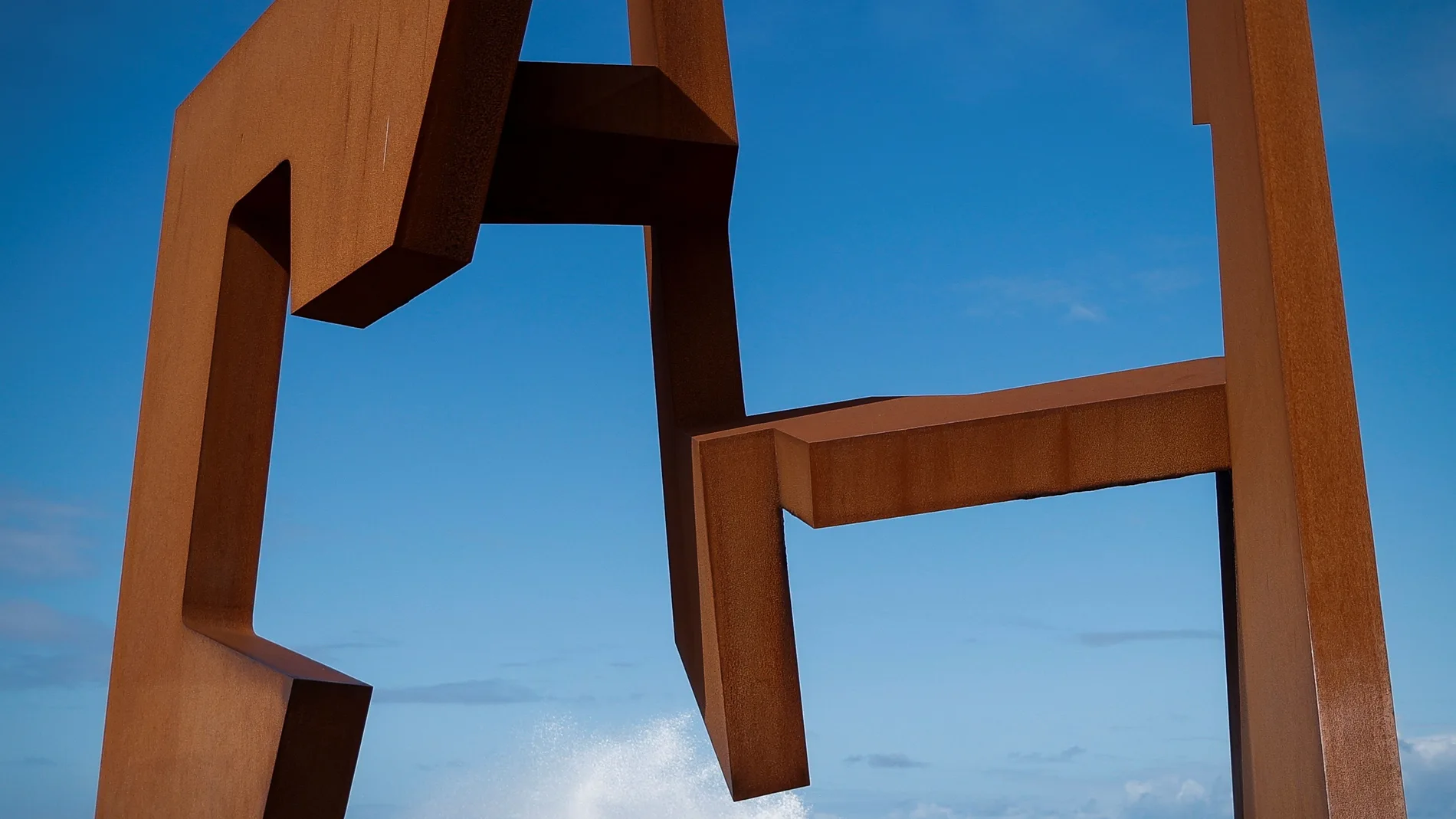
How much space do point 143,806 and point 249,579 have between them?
1.06m

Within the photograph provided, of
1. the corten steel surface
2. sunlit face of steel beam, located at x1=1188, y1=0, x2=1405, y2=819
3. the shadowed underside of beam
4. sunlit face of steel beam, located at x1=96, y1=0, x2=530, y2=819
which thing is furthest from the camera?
the shadowed underside of beam

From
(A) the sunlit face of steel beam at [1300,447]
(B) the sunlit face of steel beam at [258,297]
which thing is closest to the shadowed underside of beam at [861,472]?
(A) the sunlit face of steel beam at [1300,447]

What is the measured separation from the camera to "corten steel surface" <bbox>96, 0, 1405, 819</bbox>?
3807mm

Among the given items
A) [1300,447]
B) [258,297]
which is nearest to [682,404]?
[258,297]

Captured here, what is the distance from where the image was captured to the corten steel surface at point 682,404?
3.81 m

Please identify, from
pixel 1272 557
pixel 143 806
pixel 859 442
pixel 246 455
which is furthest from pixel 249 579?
pixel 1272 557

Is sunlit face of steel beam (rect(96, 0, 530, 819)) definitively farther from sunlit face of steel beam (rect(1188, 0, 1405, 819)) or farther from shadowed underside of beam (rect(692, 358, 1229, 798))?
sunlit face of steel beam (rect(1188, 0, 1405, 819))

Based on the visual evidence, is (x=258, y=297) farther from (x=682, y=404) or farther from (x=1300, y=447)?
(x=1300, y=447)

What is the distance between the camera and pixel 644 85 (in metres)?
6.12

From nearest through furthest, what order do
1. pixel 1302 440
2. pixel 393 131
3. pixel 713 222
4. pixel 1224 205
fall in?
pixel 1302 440, pixel 393 131, pixel 1224 205, pixel 713 222

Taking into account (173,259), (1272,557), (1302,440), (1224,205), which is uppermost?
(173,259)

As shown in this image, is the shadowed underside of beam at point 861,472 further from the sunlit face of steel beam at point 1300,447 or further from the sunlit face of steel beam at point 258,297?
the sunlit face of steel beam at point 258,297

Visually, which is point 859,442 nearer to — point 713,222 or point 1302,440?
point 1302,440

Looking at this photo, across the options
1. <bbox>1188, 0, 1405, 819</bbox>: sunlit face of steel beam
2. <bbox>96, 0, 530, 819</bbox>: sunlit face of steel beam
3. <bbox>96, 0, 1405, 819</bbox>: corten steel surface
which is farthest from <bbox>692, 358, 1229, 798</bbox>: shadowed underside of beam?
<bbox>96, 0, 530, 819</bbox>: sunlit face of steel beam
